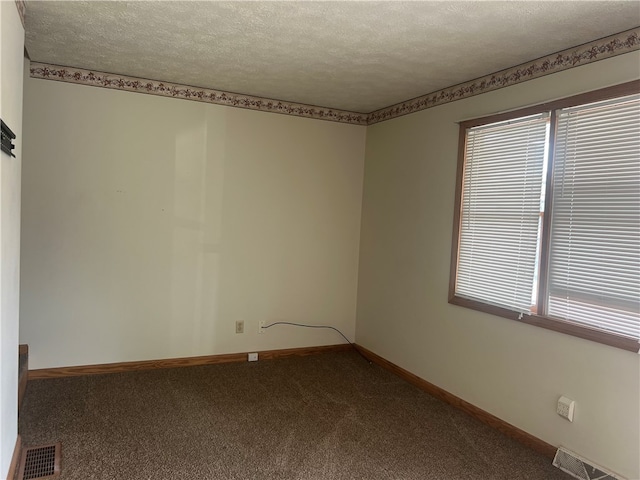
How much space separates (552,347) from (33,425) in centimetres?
308

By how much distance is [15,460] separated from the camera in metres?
2.17

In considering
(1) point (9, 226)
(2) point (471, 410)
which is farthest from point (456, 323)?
(1) point (9, 226)

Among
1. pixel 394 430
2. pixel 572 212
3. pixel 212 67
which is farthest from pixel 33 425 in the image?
pixel 572 212

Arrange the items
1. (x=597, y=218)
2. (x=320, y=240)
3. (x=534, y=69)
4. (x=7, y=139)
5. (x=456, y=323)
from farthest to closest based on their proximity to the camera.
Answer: (x=320, y=240) < (x=456, y=323) < (x=534, y=69) < (x=597, y=218) < (x=7, y=139)

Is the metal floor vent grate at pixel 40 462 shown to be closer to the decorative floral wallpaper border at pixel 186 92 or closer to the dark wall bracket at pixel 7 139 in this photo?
the dark wall bracket at pixel 7 139

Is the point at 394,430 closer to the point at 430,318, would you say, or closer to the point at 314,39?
the point at 430,318

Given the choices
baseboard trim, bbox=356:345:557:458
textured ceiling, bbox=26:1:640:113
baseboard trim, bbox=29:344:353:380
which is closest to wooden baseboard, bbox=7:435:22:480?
baseboard trim, bbox=29:344:353:380

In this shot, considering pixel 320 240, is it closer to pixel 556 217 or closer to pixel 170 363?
pixel 170 363

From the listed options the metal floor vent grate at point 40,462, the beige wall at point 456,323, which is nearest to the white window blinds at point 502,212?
the beige wall at point 456,323

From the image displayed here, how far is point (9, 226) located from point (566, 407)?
9.74ft

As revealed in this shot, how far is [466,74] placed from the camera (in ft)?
9.85

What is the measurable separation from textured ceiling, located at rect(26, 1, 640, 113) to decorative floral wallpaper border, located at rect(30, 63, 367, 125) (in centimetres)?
10

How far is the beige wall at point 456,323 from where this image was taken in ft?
7.48

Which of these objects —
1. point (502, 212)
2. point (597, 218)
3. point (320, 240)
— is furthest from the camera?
point (320, 240)
